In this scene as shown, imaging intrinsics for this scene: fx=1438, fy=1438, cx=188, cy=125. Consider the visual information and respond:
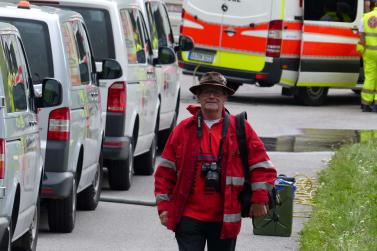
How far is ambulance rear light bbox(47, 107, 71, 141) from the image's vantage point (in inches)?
A: 432

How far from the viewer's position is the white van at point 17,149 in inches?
328

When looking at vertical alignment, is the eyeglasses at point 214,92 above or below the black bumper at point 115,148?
above

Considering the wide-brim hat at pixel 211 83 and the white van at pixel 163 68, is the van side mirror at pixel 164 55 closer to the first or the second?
the white van at pixel 163 68

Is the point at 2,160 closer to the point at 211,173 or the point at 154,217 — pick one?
the point at 211,173

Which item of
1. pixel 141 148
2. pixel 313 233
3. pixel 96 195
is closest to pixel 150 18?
pixel 141 148

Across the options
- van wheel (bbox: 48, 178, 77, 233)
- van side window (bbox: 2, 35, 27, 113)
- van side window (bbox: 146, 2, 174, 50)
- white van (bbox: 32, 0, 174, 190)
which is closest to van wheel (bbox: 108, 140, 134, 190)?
white van (bbox: 32, 0, 174, 190)

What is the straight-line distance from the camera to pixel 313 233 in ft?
36.1

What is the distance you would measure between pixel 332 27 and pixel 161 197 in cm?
1760

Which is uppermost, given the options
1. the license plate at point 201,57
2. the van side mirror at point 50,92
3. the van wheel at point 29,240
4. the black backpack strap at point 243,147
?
the black backpack strap at point 243,147

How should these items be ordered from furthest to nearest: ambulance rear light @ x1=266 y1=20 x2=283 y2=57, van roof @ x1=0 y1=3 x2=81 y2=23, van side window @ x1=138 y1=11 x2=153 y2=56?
ambulance rear light @ x1=266 y1=20 x2=283 y2=57 < van side window @ x1=138 y1=11 x2=153 y2=56 < van roof @ x1=0 y1=3 x2=81 y2=23

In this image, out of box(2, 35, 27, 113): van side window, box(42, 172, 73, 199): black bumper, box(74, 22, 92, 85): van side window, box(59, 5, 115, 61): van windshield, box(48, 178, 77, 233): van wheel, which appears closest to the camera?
box(2, 35, 27, 113): van side window

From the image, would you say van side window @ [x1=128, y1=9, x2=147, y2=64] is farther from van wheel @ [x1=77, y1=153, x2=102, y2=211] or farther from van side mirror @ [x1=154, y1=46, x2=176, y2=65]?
van wheel @ [x1=77, y1=153, x2=102, y2=211]

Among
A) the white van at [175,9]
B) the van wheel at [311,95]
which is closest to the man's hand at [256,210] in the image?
the van wheel at [311,95]

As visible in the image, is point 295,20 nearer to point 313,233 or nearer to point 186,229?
point 313,233
